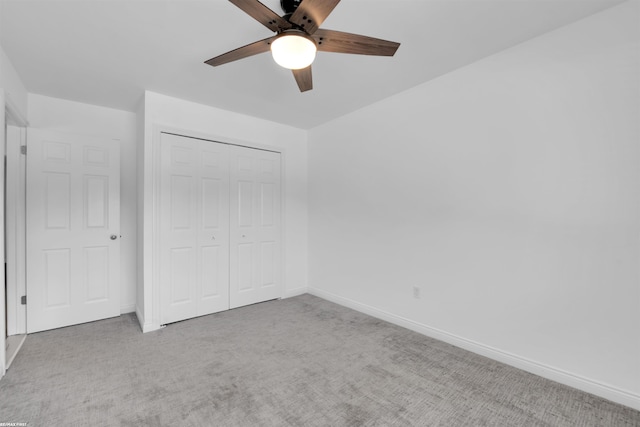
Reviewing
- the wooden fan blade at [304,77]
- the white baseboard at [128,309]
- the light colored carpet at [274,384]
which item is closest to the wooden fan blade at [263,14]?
the wooden fan blade at [304,77]

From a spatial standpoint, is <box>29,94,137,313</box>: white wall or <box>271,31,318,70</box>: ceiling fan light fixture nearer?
<box>271,31,318,70</box>: ceiling fan light fixture

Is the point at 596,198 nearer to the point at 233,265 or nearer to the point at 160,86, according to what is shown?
the point at 233,265

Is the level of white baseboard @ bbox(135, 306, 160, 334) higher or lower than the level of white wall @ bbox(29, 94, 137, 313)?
lower

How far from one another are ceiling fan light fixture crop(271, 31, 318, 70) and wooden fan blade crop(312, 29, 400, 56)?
0.10 meters

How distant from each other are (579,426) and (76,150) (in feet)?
15.6

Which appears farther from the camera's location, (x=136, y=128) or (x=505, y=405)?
(x=136, y=128)

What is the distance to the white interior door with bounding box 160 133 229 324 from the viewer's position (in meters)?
3.13

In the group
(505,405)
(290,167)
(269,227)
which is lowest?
(505,405)

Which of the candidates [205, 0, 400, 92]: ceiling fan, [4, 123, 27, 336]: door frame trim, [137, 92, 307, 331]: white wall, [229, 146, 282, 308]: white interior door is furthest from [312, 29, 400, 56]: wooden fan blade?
[4, 123, 27, 336]: door frame trim

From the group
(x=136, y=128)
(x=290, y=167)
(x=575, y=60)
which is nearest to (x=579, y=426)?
(x=575, y=60)

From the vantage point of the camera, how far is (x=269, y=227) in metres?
3.99

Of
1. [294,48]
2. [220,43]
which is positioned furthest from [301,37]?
[220,43]

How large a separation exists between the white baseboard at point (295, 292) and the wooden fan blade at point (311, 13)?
11.0ft

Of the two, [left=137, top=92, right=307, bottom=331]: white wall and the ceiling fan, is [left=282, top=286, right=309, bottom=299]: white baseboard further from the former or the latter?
the ceiling fan
